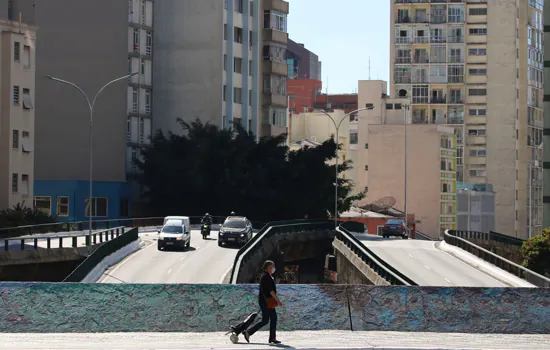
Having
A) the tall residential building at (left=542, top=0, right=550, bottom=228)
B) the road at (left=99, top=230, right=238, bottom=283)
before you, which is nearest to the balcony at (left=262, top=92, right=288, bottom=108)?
the road at (left=99, top=230, right=238, bottom=283)

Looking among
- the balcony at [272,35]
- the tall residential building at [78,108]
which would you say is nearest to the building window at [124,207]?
the tall residential building at [78,108]

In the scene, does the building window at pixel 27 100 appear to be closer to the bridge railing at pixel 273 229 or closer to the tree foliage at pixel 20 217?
the tree foliage at pixel 20 217

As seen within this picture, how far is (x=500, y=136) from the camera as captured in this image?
155500 millimetres

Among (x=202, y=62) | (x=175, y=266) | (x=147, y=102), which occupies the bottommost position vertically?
(x=175, y=266)

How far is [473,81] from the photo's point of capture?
15662 centimetres

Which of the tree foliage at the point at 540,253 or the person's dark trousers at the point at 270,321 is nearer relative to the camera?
the person's dark trousers at the point at 270,321

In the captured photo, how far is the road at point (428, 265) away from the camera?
54.0m

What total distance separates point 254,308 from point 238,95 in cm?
8444

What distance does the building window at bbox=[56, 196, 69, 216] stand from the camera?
3679 inches

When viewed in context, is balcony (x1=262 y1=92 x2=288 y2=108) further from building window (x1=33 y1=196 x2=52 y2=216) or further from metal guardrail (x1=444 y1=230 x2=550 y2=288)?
metal guardrail (x1=444 y1=230 x2=550 y2=288)

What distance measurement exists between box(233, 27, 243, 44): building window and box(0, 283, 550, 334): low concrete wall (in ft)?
276

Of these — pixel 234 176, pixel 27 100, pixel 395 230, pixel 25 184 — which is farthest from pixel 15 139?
pixel 395 230

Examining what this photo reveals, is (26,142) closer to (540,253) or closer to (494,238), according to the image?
(494,238)

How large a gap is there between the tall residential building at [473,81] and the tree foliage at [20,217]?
87.3 meters
